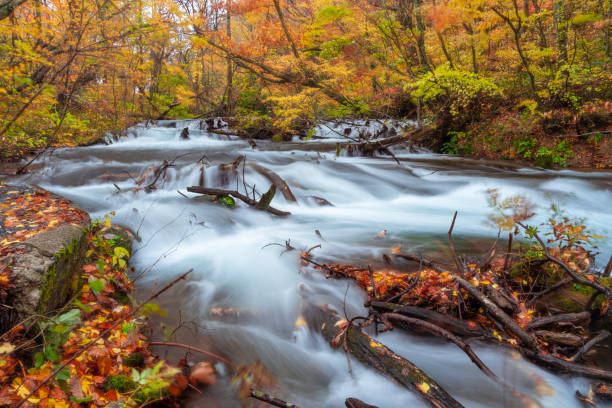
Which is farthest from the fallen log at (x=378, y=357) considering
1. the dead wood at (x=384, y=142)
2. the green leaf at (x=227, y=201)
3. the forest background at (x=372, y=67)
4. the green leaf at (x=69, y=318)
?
the dead wood at (x=384, y=142)

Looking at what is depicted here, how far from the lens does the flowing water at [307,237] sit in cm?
246

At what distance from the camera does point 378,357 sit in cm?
239

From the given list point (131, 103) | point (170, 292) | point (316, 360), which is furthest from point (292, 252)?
point (131, 103)

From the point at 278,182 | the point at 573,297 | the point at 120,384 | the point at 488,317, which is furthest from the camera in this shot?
the point at 278,182

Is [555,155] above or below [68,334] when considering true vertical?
above

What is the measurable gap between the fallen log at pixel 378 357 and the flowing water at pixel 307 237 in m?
0.07

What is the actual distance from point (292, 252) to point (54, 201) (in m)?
3.24

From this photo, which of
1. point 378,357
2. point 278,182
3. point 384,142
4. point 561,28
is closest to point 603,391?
point 378,357

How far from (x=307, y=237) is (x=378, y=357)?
113 inches

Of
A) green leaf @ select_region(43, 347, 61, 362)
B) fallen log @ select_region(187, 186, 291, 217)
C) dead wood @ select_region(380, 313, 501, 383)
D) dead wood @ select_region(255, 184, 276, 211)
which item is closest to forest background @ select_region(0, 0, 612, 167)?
fallen log @ select_region(187, 186, 291, 217)

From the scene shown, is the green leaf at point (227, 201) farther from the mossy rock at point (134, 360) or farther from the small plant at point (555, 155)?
the small plant at point (555, 155)

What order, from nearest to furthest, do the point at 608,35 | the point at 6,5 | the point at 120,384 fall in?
1. the point at 120,384
2. the point at 6,5
3. the point at 608,35

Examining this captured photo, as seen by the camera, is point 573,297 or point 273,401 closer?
point 273,401

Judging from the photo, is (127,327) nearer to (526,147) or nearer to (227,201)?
(227,201)
